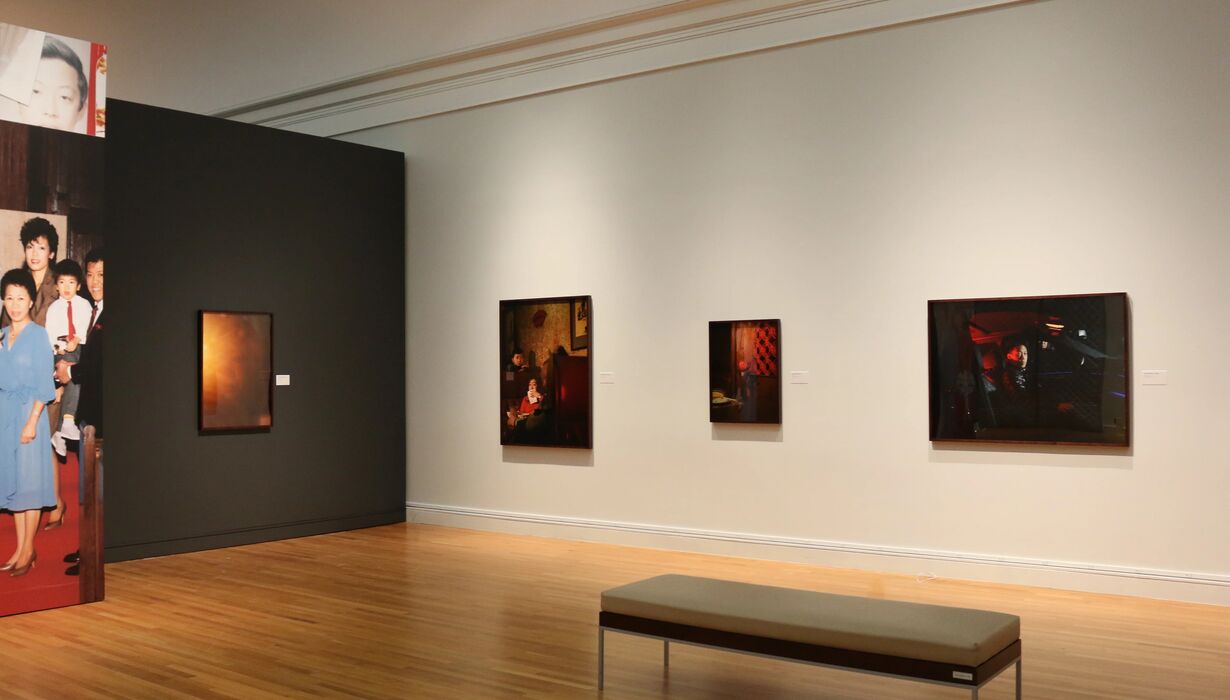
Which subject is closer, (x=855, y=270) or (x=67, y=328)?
(x=67, y=328)

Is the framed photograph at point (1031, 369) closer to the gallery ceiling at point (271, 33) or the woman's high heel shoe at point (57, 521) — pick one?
the gallery ceiling at point (271, 33)

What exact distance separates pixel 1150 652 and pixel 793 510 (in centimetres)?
447

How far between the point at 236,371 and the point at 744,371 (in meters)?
6.25

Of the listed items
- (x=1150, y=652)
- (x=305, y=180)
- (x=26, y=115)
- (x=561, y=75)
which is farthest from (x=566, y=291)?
(x=1150, y=652)

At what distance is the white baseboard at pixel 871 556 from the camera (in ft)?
31.6

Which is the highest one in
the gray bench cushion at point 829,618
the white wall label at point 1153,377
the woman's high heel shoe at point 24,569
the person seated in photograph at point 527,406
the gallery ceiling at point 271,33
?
the gallery ceiling at point 271,33

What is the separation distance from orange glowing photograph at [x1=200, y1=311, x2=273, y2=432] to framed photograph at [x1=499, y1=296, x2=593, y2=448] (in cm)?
302

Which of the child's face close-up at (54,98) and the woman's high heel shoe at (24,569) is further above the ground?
the child's face close-up at (54,98)

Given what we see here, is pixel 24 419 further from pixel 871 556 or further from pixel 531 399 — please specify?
pixel 871 556

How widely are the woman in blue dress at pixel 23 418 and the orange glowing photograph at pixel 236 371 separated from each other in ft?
11.6

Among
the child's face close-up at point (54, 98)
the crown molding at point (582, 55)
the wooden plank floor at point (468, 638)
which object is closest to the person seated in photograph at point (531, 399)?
the wooden plank floor at point (468, 638)

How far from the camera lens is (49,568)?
30.4 feet

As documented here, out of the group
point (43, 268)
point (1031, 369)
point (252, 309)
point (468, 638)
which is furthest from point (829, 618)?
point (252, 309)

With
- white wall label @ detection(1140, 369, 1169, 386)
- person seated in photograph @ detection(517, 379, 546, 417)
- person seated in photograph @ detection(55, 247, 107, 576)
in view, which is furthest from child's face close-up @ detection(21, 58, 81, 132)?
white wall label @ detection(1140, 369, 1169, 386)
